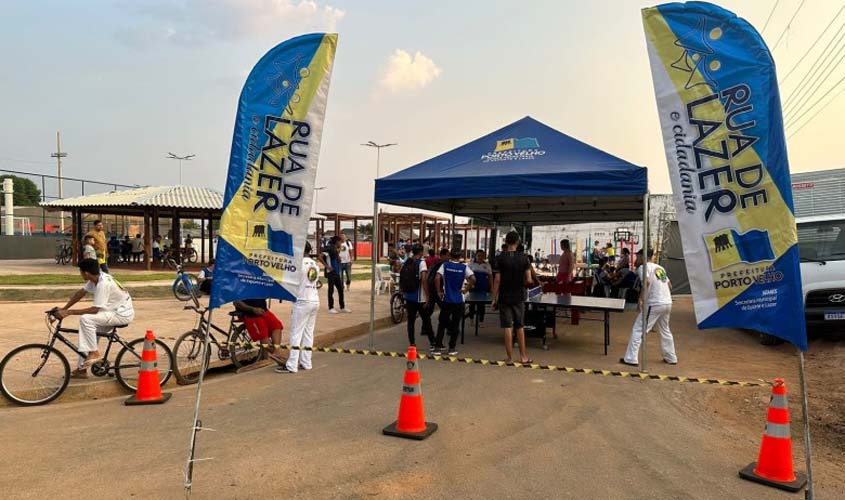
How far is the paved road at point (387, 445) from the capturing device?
12.9ft

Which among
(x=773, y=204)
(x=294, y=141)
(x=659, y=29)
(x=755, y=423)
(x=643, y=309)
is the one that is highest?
(x=659, y=29)

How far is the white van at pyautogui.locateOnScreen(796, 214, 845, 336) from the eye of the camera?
9.15 metres

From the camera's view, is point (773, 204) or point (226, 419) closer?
point (773, 204)

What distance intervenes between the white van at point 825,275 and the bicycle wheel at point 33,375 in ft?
35.9

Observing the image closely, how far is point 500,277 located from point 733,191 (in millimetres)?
4178

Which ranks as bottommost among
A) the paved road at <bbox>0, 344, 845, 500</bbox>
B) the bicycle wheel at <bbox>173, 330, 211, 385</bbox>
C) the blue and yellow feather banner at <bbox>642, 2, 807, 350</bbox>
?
the paved road at <bbox>0, 344, 845, 500</bbox>

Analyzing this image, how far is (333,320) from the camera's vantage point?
1159cm

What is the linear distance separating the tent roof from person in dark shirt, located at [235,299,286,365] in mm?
2764

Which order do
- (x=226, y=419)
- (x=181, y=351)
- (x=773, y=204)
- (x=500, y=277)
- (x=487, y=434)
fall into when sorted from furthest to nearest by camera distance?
(x=500, y=277) → (x=181, y=351) → (x=226, y=419) → (x=487, y=434) → (x=773, y=204)

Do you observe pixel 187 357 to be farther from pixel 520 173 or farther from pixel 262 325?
pixel 520 173

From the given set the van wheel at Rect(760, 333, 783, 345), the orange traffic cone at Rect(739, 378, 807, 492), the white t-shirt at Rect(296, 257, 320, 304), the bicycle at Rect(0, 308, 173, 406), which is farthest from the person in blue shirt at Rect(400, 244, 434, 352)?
the van wheel at Rect(760, 333, 783, 345)

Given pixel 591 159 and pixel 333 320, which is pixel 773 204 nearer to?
pixel 591 159

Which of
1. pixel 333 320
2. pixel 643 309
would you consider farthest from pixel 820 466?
pixel 333 320

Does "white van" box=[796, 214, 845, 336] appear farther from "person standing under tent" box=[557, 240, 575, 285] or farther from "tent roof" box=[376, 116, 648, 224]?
"person standing under tent" box=[557, 240, 575, 285]
